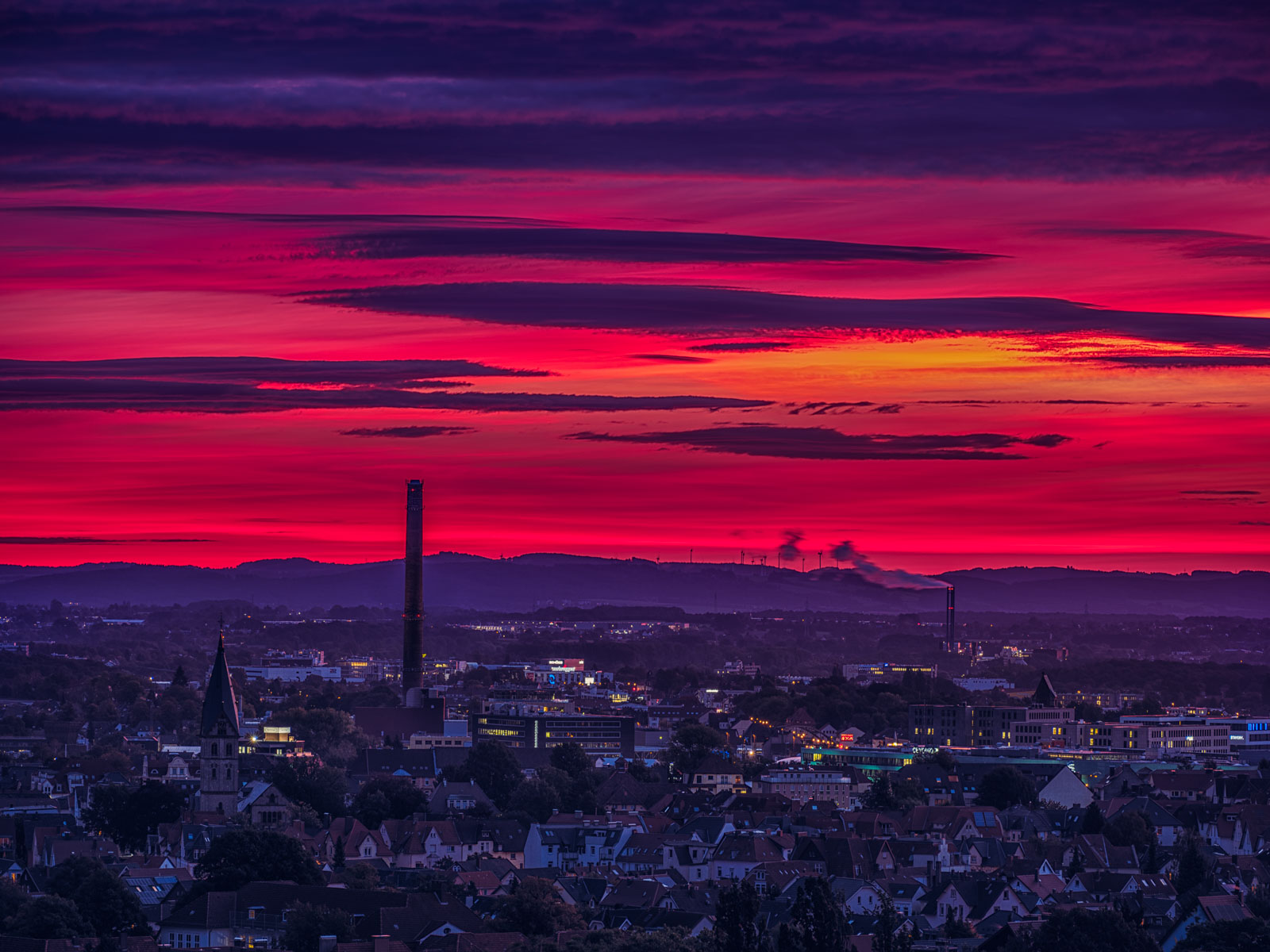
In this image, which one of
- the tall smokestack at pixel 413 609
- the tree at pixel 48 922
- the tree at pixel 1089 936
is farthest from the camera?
the tall smokestack at pixel 413 609

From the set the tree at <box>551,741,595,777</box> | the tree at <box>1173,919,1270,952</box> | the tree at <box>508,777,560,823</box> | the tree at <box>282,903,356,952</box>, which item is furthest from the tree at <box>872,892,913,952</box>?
the tree at <box>551,741,595,777</box>

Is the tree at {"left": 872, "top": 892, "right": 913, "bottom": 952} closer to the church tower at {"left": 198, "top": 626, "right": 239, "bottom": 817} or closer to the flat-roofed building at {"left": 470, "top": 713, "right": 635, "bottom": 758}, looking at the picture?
the church tower at {"left": 198, "top": 626, "right": 239, "bottom": 817}

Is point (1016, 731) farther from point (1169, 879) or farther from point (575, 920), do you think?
point (575, 920)

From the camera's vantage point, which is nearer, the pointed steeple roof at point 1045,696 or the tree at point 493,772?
the tree at point 493,772

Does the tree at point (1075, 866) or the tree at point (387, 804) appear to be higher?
the tree at point (387, 804)

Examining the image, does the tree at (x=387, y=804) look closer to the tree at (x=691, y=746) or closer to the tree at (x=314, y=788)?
the tree at (x=314, y=788)

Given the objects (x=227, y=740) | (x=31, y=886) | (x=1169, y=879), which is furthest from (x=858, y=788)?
(x=31, y=886)

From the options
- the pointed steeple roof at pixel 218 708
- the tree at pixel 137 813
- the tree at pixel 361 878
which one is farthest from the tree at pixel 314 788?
the tree at pixel 361 878
